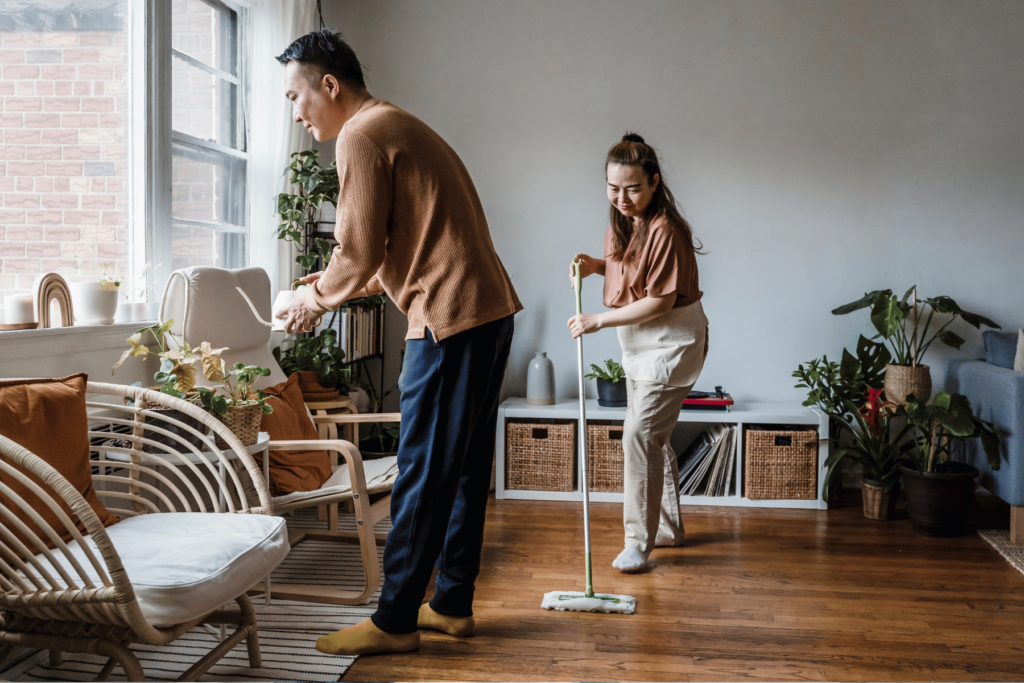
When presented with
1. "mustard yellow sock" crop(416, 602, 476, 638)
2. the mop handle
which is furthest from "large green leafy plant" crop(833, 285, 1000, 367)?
"mustard yellow sock" crop(416, 602, 476, 638)

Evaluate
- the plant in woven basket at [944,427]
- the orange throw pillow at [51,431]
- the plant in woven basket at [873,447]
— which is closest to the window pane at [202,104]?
the orange throw pillow at [51,431]

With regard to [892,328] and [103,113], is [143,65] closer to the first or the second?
A: [103,113]

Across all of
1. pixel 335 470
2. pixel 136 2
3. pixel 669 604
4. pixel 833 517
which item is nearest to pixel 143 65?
pixel 136 2

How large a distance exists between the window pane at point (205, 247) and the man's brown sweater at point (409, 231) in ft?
4.96

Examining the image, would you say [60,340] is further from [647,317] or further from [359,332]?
[647,317]

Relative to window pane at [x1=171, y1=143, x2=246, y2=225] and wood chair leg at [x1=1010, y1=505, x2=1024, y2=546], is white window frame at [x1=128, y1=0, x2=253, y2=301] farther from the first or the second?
wood chair leg at [x1=1010, y1=505, x2=1024, y2=546]

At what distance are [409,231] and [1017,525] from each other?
254 centimetres

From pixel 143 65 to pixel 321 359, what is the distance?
1.29m

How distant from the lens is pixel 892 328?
3.28 m

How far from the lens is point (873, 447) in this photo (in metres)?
3.26

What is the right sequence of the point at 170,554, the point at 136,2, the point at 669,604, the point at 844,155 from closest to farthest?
the point at 170,554
the point at 669,604
the point at 136,2
the point at 844,155

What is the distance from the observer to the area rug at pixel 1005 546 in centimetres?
270

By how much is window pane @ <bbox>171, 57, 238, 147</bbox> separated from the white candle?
1.10m

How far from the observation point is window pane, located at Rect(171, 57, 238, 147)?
9.91 feet
